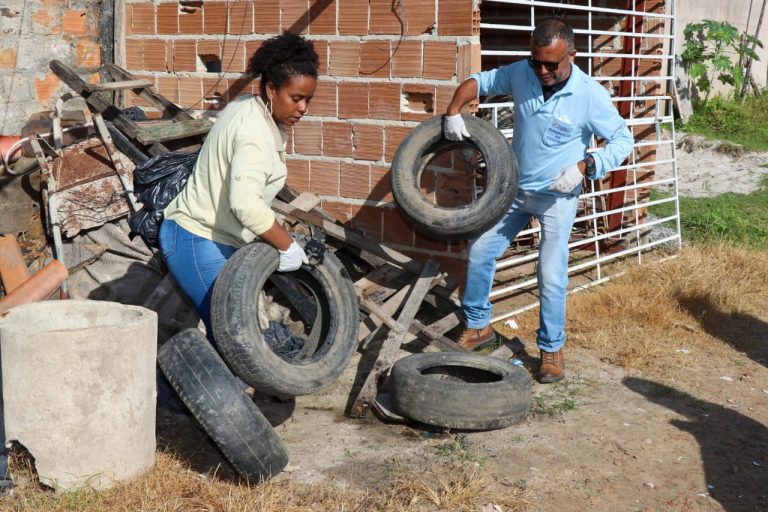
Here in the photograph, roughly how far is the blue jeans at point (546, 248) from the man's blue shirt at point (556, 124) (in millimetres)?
138

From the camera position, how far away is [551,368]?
575cm

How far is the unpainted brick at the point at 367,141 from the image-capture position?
6492 mm

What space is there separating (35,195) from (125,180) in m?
0.81

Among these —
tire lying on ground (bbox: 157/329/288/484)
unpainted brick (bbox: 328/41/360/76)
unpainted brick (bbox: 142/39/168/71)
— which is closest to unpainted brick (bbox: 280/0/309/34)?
unpainted brick (bbox: 328/41/360/76)

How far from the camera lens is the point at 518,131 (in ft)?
18.9

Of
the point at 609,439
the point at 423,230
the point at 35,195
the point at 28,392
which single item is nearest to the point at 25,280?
the point at 35,195

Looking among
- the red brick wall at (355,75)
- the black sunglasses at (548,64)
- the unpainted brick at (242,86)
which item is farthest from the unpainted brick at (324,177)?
the black sunglasses at (548,64)

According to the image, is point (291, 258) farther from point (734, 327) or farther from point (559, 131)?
point (734, 327)

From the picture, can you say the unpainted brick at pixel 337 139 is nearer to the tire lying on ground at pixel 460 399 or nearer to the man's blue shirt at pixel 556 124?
the man's blue shirt at pixel 556 124

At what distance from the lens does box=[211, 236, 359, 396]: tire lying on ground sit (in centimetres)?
420

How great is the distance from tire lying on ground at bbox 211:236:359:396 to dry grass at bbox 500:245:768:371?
2356mm

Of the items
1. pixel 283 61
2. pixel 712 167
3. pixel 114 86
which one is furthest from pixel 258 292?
pixel 712 167

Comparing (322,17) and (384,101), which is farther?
(322,17)

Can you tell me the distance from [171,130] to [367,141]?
146cm
